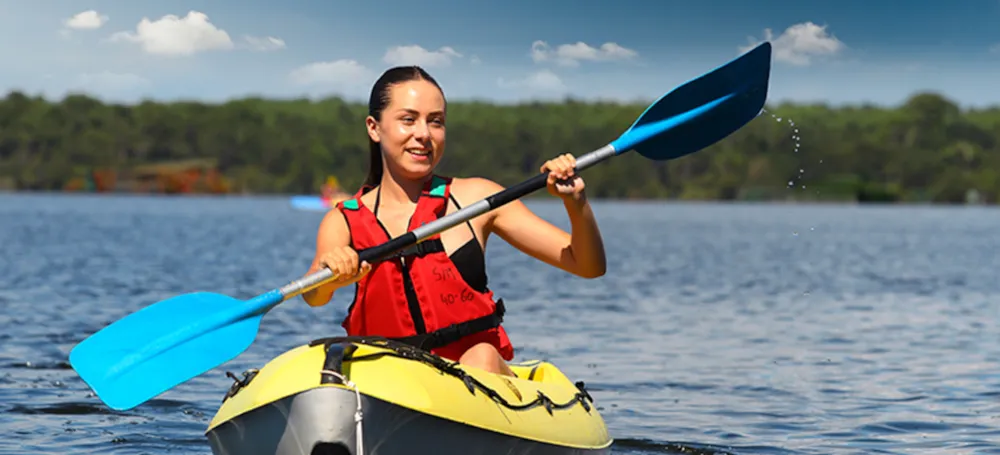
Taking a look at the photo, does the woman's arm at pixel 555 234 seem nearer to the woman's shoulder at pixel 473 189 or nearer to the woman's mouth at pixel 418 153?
the woman's shoulder at pixel 473 189

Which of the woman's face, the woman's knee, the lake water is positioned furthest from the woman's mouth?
the lake water

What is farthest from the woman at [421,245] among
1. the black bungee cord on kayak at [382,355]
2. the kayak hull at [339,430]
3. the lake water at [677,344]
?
the lake water at [677,344]

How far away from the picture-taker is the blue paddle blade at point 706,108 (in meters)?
7.12

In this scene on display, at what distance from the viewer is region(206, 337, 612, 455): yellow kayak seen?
523 cm

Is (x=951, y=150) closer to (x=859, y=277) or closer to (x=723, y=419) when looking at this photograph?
(x=859, y=277)

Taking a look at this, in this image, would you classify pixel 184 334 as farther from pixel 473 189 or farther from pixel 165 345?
pixel 473 189

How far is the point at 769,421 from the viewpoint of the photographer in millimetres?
9703

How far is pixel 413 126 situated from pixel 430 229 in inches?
17.7

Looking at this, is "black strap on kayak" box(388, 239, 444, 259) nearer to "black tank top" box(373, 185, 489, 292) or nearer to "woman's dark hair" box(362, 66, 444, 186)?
"black tank top" box(373, 185, 489, 292)

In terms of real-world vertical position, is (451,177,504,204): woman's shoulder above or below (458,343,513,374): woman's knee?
above

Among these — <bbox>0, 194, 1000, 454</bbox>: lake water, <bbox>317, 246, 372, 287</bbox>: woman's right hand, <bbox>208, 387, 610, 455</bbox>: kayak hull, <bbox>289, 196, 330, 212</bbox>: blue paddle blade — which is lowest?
<bbox>289, 196, 330, 212</bbox>: blue paddle blade

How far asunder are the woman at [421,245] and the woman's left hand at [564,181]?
0.07 metres

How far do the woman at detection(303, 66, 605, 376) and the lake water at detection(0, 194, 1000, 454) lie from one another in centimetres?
277

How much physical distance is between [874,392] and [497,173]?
104 m
